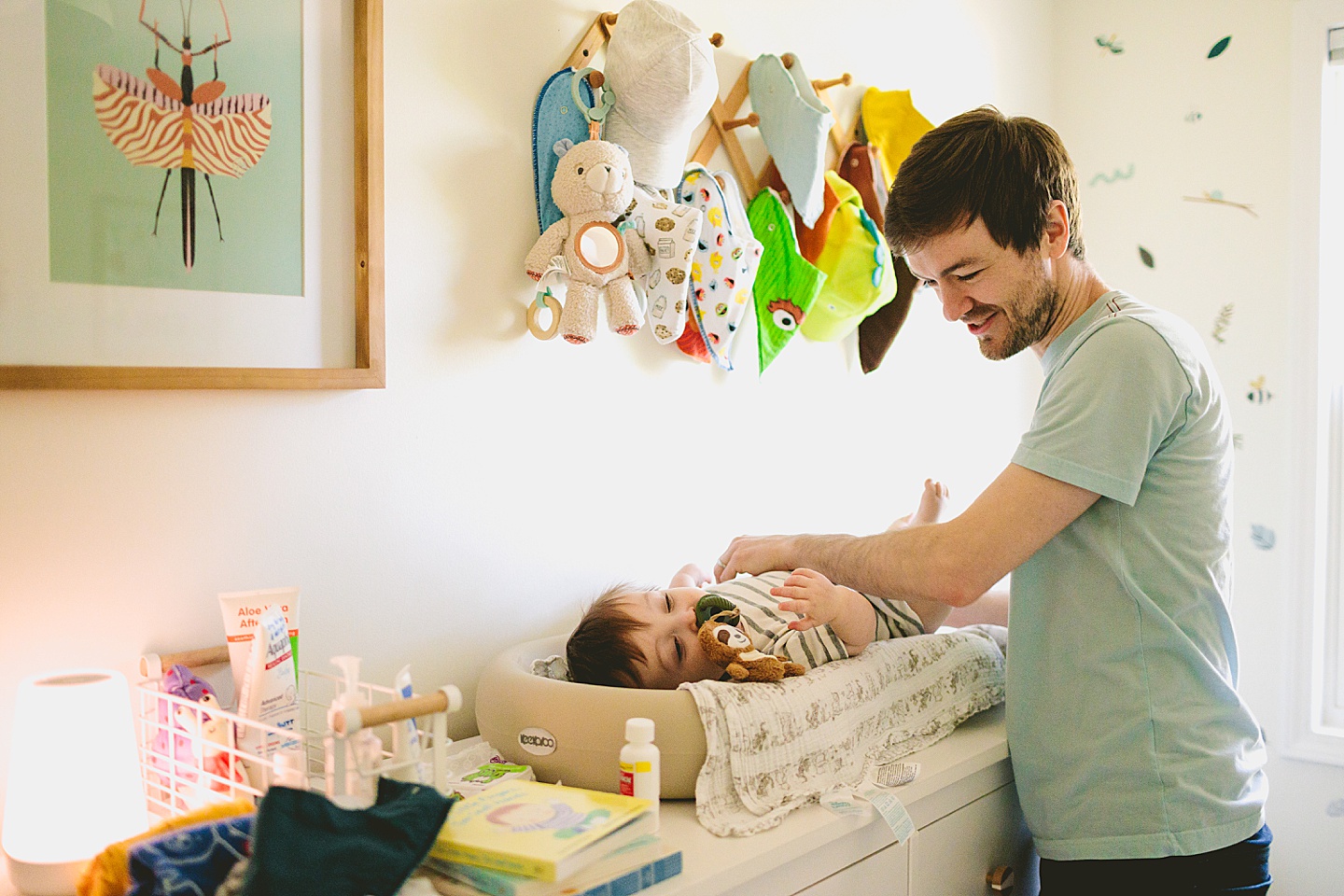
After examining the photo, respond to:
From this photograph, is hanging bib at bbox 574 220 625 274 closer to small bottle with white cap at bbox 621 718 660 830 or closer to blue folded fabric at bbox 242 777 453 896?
small bottle with white cap at bbox 621 718 660 830

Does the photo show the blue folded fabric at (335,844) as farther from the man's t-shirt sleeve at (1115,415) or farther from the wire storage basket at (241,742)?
the man's t-shirt sleeve at (1115,415)

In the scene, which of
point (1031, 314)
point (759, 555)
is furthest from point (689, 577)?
point (1031, 314)

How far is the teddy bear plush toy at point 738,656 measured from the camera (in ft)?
4.41

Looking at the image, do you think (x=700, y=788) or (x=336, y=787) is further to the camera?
Answer: (x=700, y=788)

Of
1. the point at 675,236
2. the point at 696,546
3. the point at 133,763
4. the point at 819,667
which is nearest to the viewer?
the point at 133,763

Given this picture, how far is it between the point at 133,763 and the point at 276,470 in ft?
1.32

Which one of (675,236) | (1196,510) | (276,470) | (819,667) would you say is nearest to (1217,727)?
(1196,510)

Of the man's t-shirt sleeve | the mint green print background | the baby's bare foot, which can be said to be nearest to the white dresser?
the baby's bare foot

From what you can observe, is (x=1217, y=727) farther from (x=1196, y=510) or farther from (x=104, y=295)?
(x=104, y=295)

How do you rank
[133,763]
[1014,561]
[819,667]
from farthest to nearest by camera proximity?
[819,667] → [1014,561] → [133,763]

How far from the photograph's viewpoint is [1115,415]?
4.13 ft

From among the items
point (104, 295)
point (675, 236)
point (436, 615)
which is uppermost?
point (675, 236)

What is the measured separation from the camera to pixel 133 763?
3.41 ft

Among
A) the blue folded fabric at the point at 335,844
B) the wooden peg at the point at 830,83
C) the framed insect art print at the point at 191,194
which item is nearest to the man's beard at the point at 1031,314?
the wooden peg at the point at 830,83
